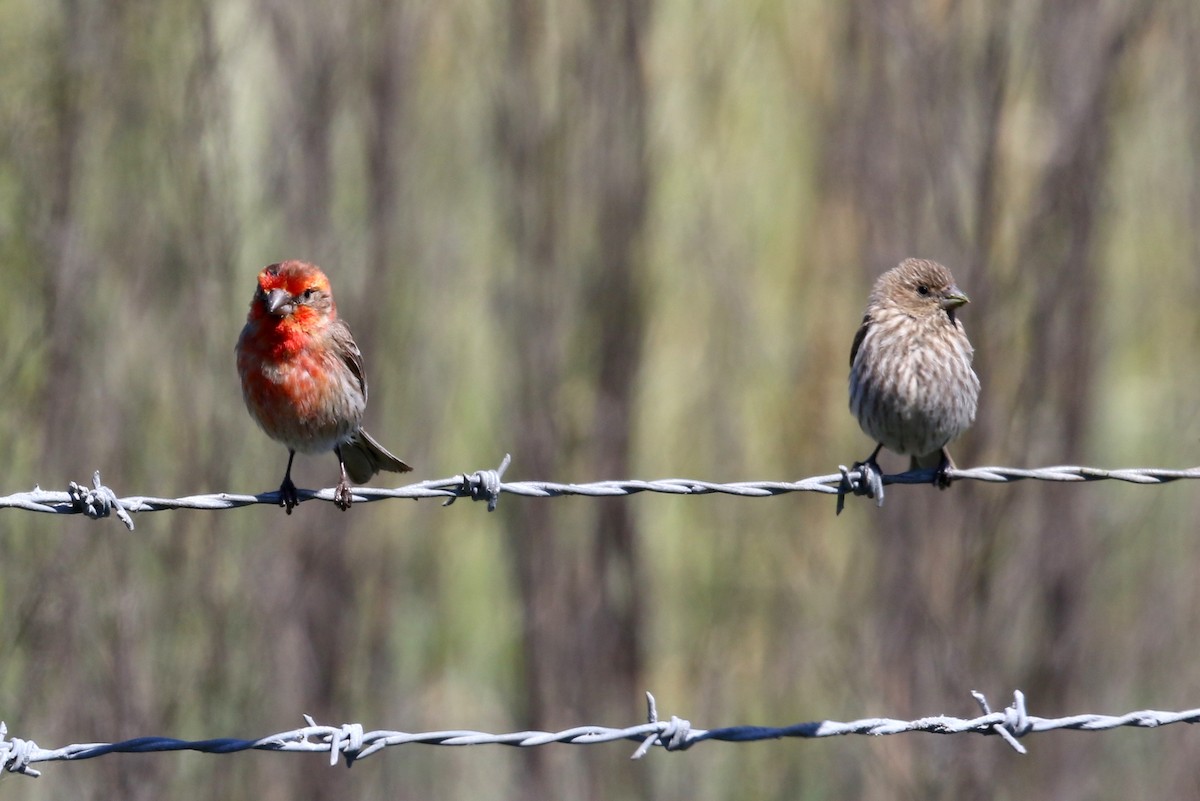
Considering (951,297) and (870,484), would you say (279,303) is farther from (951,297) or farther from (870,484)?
(951,297)

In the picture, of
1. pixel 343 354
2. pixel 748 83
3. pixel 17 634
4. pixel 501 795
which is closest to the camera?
pixel 343 354

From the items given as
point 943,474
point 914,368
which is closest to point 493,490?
point 943,474

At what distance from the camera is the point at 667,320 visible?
14.0 meters

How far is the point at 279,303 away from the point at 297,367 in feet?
0.91

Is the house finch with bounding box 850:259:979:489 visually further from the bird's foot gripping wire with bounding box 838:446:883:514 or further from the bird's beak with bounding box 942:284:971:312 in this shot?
the bird's foot gripping wire with bounding box 838:446:883:514

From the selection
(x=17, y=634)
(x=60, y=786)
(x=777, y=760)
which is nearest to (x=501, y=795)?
(x=777, y=760)

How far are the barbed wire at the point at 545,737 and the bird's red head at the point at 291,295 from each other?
87.6 inches

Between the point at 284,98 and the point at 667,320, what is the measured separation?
6287 millimetres

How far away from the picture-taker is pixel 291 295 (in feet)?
20.1

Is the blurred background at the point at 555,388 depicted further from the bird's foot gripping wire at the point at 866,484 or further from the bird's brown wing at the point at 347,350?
the bird's foot gripping wire at the point at 866,484

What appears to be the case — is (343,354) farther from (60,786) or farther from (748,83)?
(748,83)

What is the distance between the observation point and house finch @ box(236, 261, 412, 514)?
6.09 meters

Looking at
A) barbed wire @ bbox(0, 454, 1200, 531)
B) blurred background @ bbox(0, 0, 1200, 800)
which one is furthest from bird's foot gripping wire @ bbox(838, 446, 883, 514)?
blurred background @ bbox(0, 0, 1200, 800)

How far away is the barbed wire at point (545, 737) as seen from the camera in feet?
13.2
